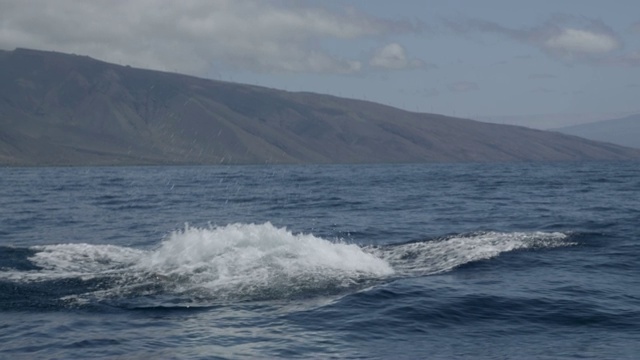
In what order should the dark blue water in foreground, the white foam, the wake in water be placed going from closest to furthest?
1. the dark blue water in foreground
2. the wake in water
3. the white foam

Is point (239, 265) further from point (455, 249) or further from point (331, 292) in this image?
point (455, 249)

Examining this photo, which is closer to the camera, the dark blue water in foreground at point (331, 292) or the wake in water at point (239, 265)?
the dark blue water in foreground at point (331, 292)

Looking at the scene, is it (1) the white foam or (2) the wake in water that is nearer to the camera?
(2) the wake in water

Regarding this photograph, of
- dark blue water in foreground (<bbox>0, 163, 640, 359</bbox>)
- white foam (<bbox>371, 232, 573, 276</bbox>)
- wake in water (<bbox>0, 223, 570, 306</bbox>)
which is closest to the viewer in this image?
dark blue water in foreground (<bbox>0, 163, 640, 359</bbox>)

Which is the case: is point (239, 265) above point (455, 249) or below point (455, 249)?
below

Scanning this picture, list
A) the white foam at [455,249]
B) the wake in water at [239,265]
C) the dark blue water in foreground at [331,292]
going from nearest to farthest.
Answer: the dark blue water in foreground at [331,292] < the wake in water at [239,265] < the white foam at [455,249]

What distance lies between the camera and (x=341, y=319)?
20.8 metres

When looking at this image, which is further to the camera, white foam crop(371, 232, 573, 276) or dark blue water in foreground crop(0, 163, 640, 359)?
white foam crop(371, 232, 573, 276)

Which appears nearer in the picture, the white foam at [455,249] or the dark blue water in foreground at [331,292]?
the dark blue water in foreground at [331,292]

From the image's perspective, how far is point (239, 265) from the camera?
27.2 meters

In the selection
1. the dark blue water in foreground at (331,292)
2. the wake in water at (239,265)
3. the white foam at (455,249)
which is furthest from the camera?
the white foam at (455,249)

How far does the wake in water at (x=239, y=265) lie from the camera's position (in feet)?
79.1

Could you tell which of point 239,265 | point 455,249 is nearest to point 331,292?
point 239,265

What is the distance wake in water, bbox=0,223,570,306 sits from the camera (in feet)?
79.1
